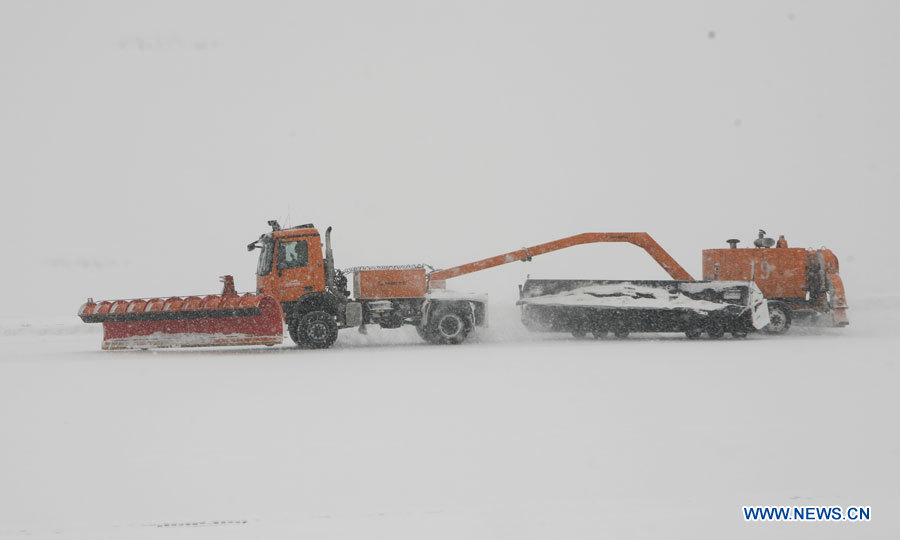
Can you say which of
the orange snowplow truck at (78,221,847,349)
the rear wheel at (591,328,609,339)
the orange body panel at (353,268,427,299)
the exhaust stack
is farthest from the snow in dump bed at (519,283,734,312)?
the exhaust stack

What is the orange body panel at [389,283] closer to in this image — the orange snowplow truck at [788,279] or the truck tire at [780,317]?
the orange snowplow truck at [788,279]

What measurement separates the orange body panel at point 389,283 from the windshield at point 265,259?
76.2 inches

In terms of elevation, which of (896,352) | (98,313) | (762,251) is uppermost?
(762,251)

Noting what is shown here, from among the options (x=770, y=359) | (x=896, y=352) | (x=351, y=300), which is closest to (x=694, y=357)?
(x=770, y=359)

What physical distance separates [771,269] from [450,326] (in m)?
8.06

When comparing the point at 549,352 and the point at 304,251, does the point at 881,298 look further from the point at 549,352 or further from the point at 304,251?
the point at 304,251

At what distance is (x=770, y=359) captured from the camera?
10.9 m

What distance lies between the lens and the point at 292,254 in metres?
13.7

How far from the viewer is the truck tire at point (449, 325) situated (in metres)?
14.5

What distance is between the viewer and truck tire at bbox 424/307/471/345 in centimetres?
1447

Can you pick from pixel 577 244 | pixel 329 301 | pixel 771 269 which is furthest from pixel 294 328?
pixel 771 269

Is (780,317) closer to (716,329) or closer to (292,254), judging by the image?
(716,329)

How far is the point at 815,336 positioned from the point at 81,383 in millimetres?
15245

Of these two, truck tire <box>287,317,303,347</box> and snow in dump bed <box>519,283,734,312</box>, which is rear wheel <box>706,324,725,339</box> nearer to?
snow in dump bed <box>519,283,734,312</box>
